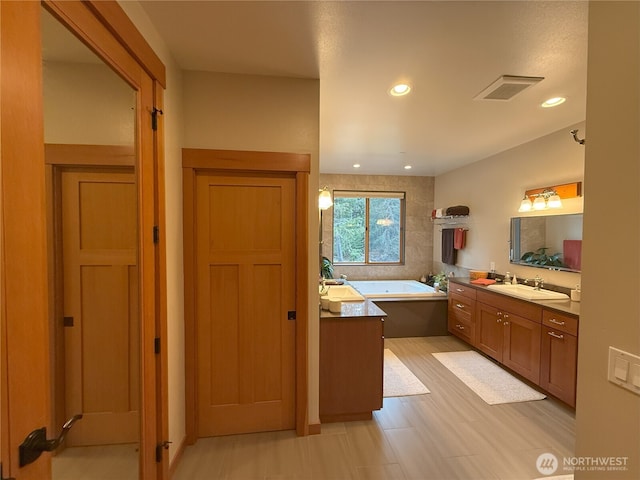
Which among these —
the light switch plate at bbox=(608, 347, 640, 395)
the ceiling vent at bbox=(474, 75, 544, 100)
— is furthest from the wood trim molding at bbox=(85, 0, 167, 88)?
the ceiling vent at bbox=(474, 75, 544, 100)

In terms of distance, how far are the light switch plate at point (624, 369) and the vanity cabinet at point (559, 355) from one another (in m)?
1.93

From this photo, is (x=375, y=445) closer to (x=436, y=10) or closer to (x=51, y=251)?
(x=51, y=251)

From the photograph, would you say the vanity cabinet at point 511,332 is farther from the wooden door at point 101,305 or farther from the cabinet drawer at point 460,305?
the wooden door at point 101,305

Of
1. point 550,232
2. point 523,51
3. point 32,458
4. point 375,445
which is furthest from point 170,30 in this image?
point 550,232

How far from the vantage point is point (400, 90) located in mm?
2307

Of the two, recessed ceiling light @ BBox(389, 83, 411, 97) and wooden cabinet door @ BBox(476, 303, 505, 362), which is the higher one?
recessed ceiling light @ BBox(389, 83, 411, 97)

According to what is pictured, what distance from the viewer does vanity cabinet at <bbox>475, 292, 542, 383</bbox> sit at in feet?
9.46

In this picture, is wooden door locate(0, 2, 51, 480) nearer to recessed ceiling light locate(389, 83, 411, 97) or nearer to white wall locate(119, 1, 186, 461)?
white wall locate(119, 1, 186, 461)

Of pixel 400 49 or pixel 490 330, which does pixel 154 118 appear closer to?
pixel 400 49

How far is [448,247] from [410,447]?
3.76 metres

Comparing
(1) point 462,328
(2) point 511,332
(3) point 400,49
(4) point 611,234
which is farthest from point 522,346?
(3) point 400,49

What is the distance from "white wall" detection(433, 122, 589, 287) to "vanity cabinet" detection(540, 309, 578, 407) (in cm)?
77

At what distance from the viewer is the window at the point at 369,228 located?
589 cm

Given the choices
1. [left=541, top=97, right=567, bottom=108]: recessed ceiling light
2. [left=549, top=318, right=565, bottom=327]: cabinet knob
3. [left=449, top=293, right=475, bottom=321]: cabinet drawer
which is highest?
[left=541, top=97, right=567, bottom=108]: recessed ceiling light
